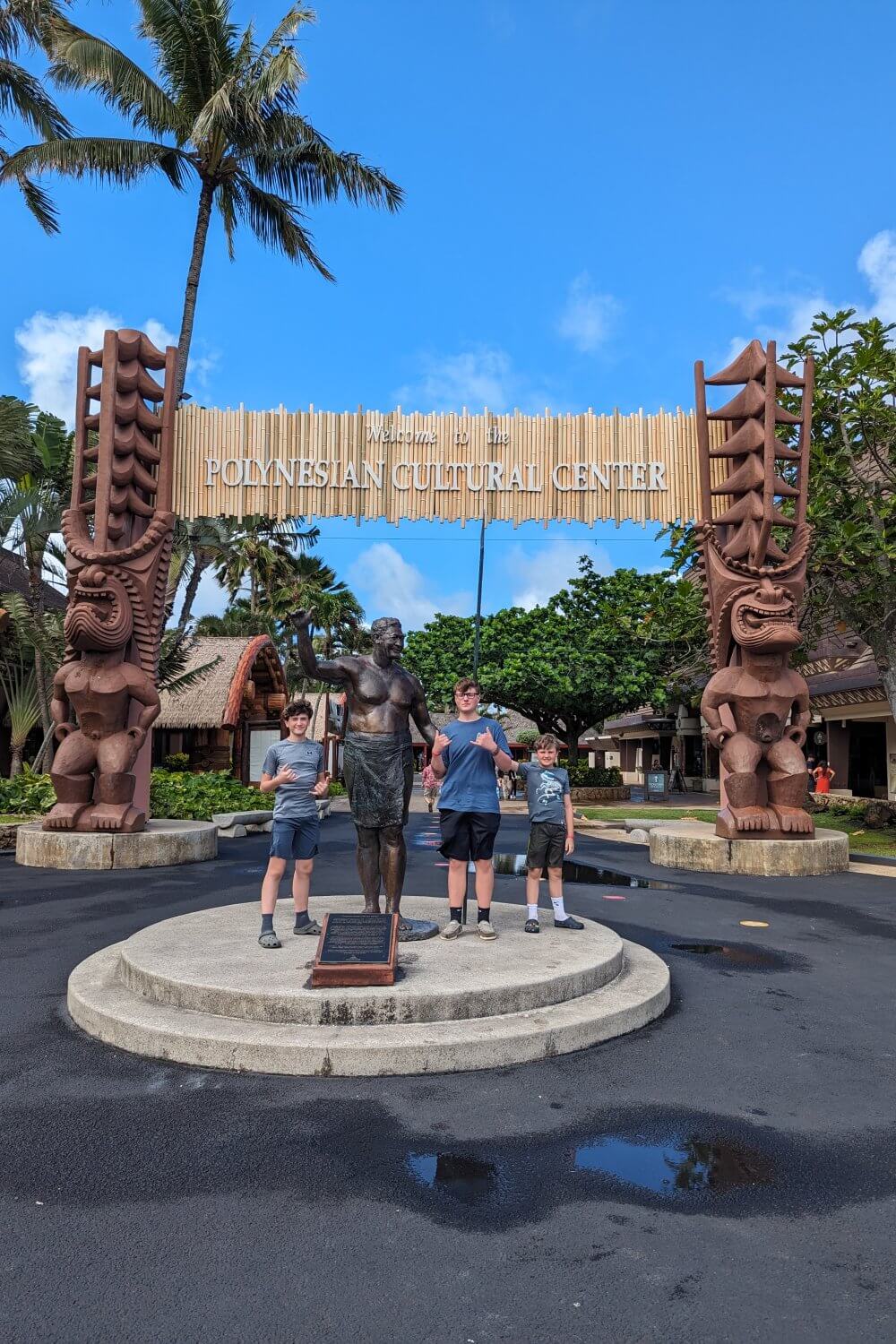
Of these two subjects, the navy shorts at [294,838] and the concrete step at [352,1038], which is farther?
the navy shorts at [294,838]

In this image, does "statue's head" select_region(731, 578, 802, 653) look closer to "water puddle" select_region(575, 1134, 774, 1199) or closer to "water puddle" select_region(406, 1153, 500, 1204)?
"water puddle" select_region(575, 1134, 774, 1199)

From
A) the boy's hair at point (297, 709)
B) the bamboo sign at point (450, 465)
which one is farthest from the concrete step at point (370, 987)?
the bamboo sign at point (450, 465)

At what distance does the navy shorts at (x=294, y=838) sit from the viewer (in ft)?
19.4

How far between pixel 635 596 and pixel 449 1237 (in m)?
14.4

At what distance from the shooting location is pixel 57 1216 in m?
2.95

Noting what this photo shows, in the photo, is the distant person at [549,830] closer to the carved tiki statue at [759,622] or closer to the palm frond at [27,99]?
the carved tiki statue at [759,622]

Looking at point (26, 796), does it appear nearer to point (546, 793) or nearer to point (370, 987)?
point (546, 793)

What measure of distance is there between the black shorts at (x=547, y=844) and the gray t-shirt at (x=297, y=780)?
5.66 feet

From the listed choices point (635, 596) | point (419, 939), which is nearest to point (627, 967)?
point (419, 939)

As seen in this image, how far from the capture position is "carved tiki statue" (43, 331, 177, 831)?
37.1 feet

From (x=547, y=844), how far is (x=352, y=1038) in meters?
2.68

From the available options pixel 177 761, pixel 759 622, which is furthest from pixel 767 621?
pixel 177 761

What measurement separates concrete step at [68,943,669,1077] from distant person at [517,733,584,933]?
1561 millimetres

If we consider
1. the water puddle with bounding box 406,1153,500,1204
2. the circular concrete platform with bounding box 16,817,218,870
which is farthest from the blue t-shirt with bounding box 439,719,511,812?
the circular concrete platform with bounding box 16,817,218,870
